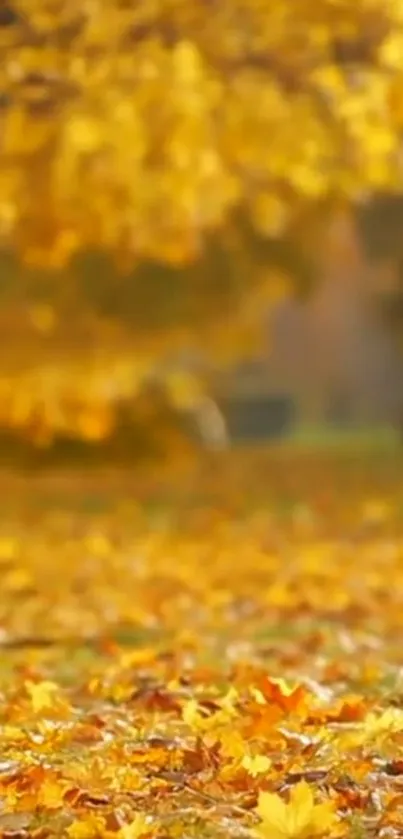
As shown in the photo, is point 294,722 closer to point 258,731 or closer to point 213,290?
point 258,731

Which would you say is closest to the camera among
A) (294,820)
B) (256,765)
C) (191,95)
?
(294,820)

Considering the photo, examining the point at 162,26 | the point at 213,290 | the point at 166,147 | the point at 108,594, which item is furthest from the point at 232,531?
the point at 162,26

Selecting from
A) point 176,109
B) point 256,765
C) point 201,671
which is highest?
point 176,109

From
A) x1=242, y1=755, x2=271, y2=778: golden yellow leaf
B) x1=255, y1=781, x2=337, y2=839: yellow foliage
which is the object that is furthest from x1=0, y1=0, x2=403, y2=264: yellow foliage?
x1=255, y1=781, x2=337, y2=839: yellow foliage

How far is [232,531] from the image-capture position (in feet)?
30.5

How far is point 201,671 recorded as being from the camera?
16.2 feet

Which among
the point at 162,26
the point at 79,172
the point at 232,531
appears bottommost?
the point at 232,531

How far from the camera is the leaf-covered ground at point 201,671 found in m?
3.37

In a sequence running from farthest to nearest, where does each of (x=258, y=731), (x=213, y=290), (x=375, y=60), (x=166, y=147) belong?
(x=213, y=290)
(x=166, y=147)
(x=375, y=60)
(x=258, y=731)

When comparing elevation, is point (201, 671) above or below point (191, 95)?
below

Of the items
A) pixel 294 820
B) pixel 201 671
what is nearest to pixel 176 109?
pixel 201 671

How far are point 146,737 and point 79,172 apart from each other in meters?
2.37

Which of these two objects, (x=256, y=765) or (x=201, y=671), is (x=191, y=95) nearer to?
(x=201, y=671)

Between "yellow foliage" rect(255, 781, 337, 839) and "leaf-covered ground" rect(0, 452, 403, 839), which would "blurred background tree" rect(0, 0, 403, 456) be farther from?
"yellow foliage" rect(255, 781, 337, 839)
